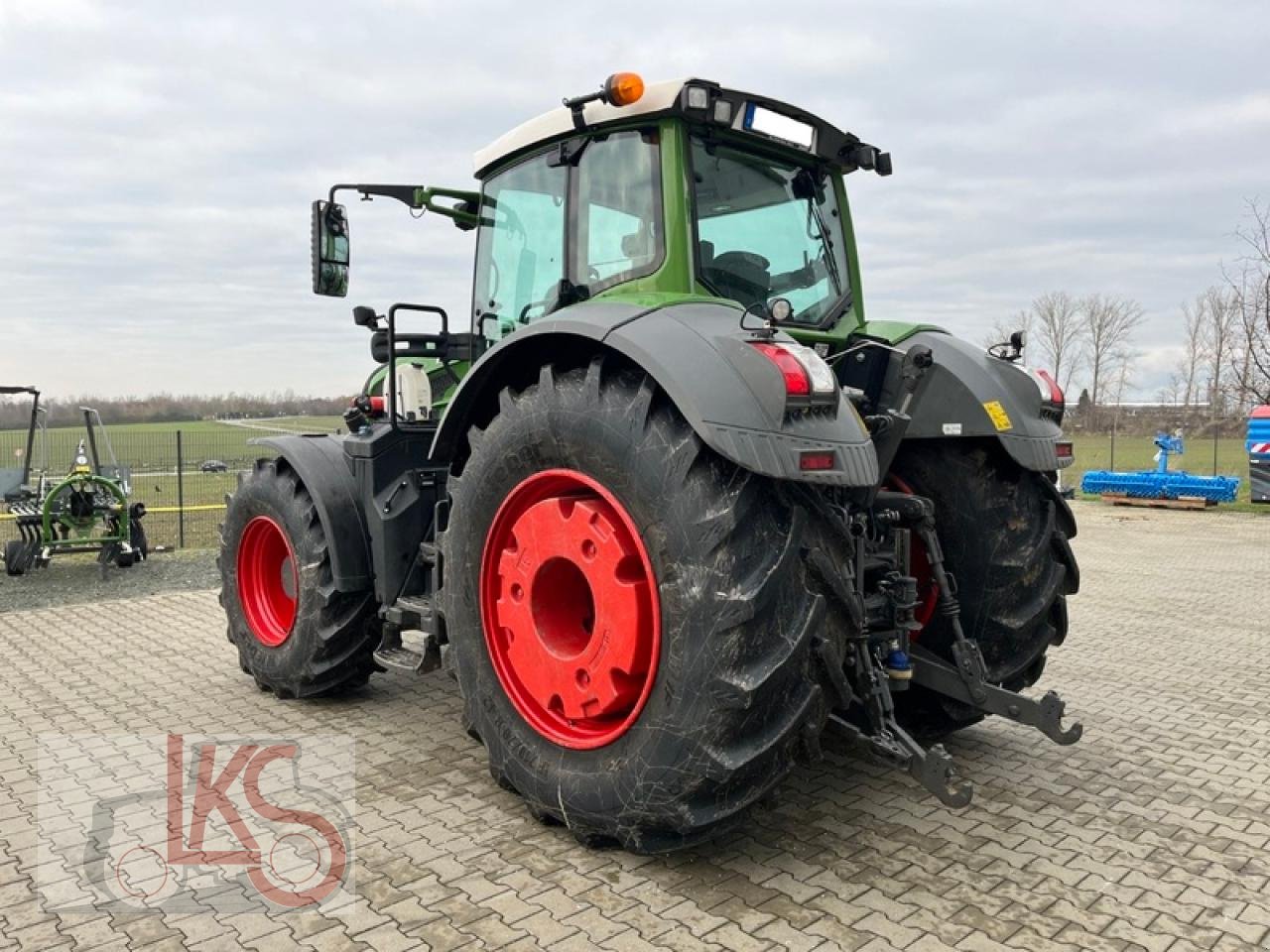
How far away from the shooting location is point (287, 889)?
9.69ft

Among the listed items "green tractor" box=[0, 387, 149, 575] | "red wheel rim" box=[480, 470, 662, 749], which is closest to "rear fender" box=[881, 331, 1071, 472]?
"red wheel rim" box=[480, 470, 662, 749]

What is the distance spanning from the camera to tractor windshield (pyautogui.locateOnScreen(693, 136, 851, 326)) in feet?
12.0

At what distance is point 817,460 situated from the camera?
2.77 metres

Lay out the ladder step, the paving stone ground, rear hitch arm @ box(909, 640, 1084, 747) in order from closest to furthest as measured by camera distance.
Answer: the paving stone ground → rear hitch arm @ box(909, 640, 1084, 747) → the ladder step

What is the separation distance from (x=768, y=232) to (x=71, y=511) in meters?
8.66

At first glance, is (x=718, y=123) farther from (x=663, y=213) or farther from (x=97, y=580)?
(x=97, y=580)

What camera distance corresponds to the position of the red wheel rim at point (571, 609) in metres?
2.99

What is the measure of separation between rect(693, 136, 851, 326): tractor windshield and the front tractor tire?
2.39 meters

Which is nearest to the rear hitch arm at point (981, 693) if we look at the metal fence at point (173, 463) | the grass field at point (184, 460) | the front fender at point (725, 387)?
the front fender at point (725, 387)

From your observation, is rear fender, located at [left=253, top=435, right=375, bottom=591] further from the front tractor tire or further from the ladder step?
the ladder step

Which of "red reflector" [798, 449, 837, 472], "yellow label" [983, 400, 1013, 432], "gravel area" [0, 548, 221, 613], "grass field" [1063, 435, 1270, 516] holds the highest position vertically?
"yellow label" [983, 400, 1013, 432]

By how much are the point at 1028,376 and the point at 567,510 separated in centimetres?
204

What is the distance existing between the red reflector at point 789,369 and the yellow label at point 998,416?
1250 millimetres

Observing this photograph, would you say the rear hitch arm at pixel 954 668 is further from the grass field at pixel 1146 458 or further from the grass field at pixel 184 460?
the grass field at pixel 1146 458
